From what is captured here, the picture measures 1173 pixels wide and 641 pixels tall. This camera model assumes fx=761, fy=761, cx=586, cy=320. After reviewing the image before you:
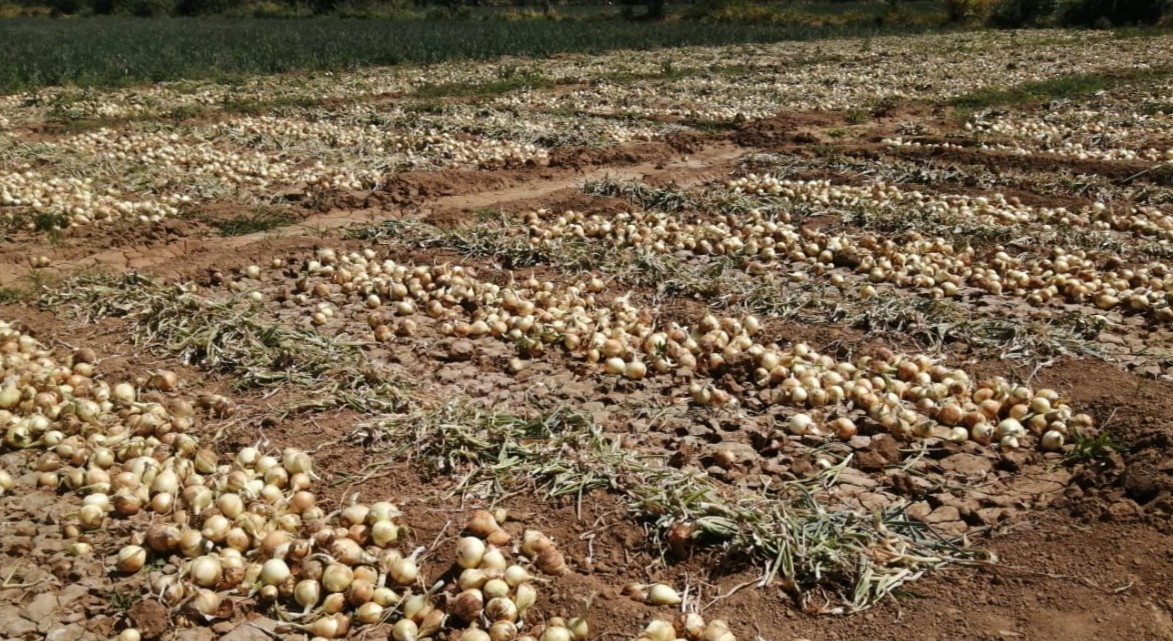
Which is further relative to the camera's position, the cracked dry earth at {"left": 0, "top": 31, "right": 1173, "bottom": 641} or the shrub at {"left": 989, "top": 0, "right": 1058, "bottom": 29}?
the shrub at {"left": 989, "top": 0, "right": 1058, "bottom": 29}

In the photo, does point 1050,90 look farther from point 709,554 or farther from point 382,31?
point 382,31

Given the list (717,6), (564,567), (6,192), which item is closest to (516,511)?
(564,567)

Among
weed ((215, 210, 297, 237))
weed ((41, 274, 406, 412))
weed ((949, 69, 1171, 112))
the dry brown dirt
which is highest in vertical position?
weed ((949, 69, 1171, 112))

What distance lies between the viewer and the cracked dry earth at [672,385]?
2482 mm

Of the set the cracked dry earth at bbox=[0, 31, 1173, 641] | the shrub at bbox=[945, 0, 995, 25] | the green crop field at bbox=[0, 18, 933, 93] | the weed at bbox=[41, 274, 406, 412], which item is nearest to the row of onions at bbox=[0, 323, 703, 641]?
the cracked dry earth at bbox=[0, 31, 1173, 641]

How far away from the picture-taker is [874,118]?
12.5 m

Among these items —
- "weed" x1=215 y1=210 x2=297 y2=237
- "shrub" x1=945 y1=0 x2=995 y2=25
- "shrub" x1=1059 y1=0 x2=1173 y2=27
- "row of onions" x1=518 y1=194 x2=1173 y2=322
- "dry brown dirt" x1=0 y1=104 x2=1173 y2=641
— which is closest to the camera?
"dry brown dirt" x1=0 y1=104 x2=1173 y2=641

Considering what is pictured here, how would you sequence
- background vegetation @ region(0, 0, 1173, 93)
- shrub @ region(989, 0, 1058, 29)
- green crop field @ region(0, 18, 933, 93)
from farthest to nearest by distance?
shrub @ region(989, 0, 1058, 29) → background vegetation @ region(0, 0, 1173, 93) → green crop field @ region(0, 18, 933, 93)

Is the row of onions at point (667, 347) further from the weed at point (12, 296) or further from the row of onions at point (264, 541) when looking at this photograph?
the row of onions at point (264, 541)

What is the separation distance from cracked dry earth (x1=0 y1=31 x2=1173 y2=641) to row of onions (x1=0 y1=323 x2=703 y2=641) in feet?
0.17

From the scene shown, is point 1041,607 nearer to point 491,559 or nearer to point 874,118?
point 491,559

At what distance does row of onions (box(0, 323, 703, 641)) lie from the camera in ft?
7.89

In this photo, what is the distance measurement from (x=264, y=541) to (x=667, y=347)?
93.2 inches

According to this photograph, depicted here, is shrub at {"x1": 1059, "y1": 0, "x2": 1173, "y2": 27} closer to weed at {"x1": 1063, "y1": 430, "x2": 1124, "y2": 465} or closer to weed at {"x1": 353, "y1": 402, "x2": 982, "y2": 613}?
weed at {"x1": 1063, "y1": 430, "x2": 1124, "y2": 465}
